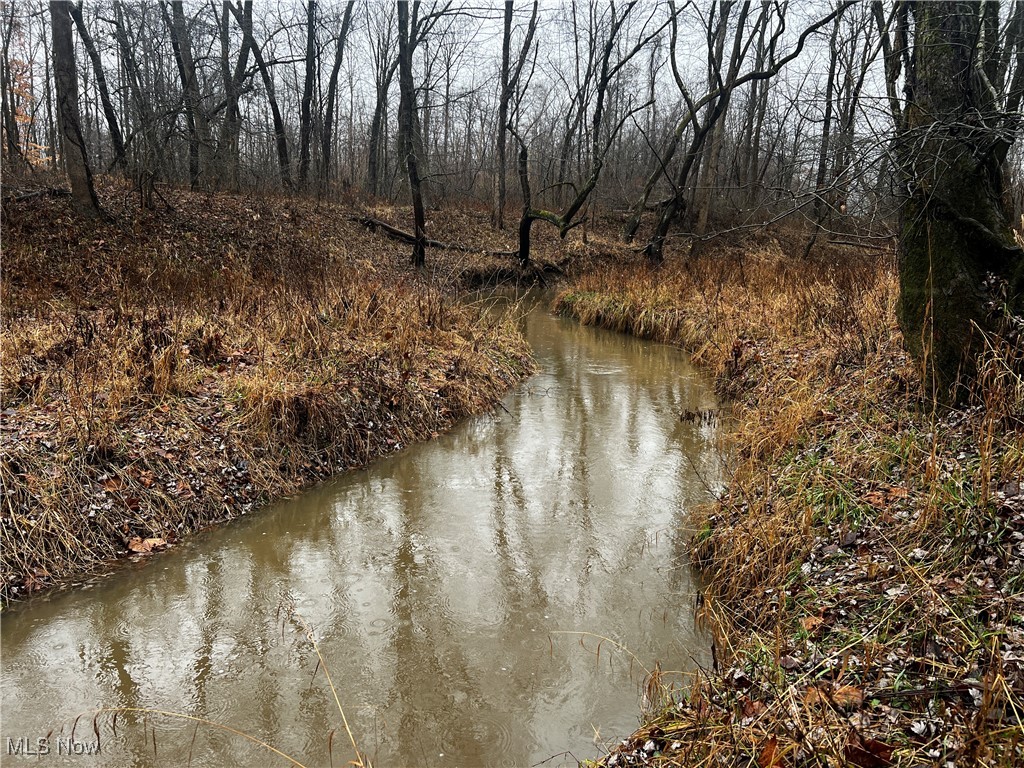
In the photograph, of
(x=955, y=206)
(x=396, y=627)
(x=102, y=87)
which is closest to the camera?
(x=396, y=627)

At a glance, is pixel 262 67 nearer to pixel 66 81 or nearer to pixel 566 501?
pixel 66 81

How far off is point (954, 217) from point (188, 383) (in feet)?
21.0

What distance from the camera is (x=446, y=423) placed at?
7.57 meters

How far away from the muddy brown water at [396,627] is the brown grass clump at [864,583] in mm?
448

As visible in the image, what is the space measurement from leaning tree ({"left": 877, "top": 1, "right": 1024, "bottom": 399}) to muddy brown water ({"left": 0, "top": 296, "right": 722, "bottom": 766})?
88.4 inches

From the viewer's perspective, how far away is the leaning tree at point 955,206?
4.33m

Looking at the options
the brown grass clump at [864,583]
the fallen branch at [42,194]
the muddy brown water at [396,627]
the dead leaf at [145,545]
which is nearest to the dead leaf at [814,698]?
the brown grass clump at [864,583]

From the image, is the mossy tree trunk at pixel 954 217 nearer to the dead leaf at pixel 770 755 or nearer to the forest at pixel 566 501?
the forest at pixel 566 501

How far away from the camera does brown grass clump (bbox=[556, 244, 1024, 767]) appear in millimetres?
2371

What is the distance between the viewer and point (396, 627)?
3924 millimetres

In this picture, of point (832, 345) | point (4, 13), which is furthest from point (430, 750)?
point (4, 13)

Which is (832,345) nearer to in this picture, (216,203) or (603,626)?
(603,626)

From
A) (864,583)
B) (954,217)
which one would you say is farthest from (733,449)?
(864,583)

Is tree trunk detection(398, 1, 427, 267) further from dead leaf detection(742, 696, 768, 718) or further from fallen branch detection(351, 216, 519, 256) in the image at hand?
dead leaf detection(742, 696, 768, 718)
